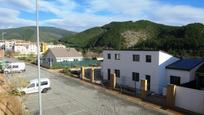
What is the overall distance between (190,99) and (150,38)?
80.4 m

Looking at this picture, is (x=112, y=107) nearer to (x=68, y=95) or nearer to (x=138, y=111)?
(x=138, y=111)

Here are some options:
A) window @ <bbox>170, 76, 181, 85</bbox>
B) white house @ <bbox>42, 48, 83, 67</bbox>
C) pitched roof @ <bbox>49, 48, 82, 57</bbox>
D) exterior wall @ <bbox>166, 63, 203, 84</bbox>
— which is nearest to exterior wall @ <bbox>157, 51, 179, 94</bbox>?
window @ <bbox>170, 76, 181, 85</bbox>

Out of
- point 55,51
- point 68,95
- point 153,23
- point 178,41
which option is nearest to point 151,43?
point 178,41

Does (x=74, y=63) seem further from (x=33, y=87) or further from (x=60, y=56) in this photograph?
(x=33, y=87)

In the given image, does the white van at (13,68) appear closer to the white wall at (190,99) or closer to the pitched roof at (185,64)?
the pitched roof at (185,64)

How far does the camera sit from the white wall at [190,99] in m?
20.7

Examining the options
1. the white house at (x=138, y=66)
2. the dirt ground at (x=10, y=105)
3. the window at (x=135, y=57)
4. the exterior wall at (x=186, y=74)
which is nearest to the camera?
the dirt ground at (x=10, y=105)

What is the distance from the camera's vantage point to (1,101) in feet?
74.4

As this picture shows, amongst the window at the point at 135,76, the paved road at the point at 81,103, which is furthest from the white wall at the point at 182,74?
the paved road at the point at 81,103

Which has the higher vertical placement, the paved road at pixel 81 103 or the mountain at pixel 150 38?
the mountain at pixel 150 38

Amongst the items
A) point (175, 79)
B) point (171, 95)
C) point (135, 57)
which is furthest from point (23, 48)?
point (171, 95)

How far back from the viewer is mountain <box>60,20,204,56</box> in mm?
71312

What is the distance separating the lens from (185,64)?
2989cm

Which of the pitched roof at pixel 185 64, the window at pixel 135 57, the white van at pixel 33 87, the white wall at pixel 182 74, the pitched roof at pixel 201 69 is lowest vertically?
the white van at pixel 33 87
